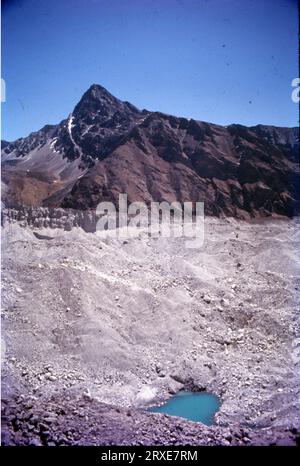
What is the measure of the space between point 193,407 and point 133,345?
2.87 meters

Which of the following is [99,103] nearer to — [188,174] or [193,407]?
[188,174]

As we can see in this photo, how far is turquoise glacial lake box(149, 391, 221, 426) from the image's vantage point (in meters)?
10.8

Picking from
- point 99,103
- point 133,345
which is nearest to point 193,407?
point 133,345

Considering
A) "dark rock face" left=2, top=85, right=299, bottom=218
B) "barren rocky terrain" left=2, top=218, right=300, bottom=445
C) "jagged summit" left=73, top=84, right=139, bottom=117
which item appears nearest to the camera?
"barren rocky terrain" left=2, top=218, right=300, bottom=445

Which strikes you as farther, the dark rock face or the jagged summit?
the jagged summit

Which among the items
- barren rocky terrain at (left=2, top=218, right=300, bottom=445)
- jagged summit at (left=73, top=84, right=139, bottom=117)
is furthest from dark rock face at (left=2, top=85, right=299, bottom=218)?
jagged summit at (left=73, top=84, right=139, bottom=117)

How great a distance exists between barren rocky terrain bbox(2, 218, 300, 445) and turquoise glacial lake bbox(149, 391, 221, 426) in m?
0.24

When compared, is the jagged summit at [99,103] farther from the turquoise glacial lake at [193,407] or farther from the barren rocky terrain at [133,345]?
the turquoise glacial lake at [193,407]

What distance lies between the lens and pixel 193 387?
11961 millimetres

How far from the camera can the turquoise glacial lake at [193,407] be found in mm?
10797

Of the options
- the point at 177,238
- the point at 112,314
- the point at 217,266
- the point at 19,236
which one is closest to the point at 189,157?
the point at 177,238

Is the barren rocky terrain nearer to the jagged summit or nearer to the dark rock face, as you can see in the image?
the dark rock face

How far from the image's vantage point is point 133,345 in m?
13.1

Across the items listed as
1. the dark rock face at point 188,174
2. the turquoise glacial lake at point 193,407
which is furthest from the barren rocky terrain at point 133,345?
the dark rock face at point 188,174
